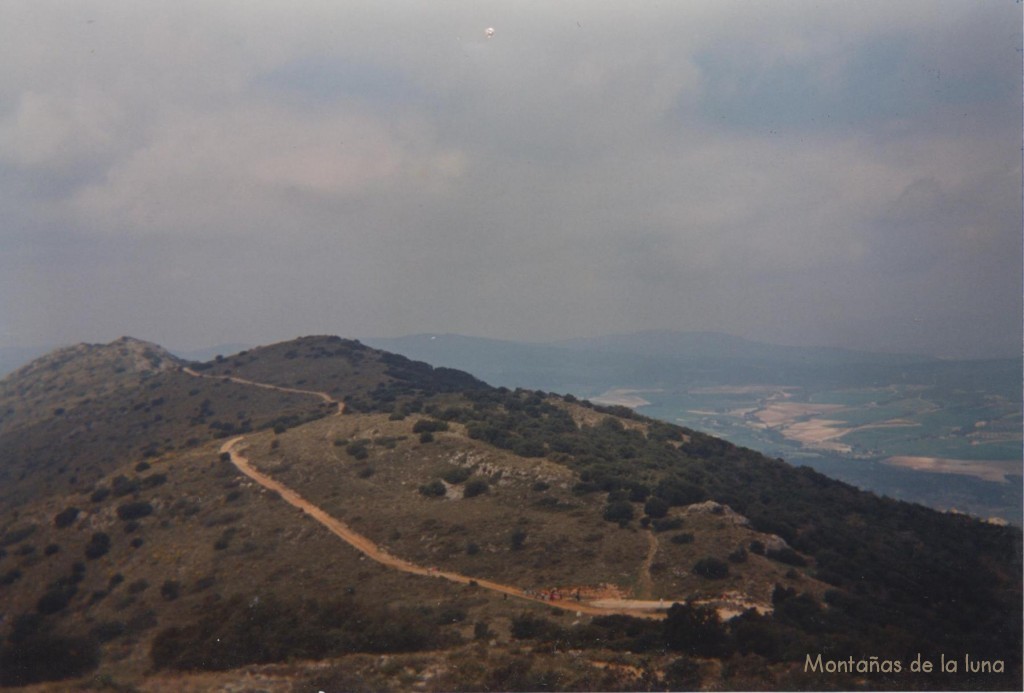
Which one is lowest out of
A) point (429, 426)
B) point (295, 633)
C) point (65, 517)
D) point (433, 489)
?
point (65, 517)

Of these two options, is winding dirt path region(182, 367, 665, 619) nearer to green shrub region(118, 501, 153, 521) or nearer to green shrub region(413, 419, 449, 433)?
green shrub region(118, 501, 153, 521)

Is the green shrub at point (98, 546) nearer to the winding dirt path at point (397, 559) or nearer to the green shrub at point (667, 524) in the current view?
the winding dirt path at point (397, 559)

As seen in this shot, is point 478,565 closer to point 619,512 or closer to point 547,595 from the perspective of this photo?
point 547,595

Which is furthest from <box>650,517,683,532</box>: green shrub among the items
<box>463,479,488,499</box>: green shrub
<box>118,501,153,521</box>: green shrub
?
<box>118,501,153,521</box>: green shrub

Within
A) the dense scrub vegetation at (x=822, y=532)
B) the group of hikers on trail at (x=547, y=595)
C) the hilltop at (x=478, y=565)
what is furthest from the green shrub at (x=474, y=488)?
the group of hikers on trail at (x=547, y=595)

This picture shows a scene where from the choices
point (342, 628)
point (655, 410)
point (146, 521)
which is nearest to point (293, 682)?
point (342, 628)

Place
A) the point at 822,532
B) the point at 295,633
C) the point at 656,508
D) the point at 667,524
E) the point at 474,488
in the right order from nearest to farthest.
A: 1. the point at 295,633
2. the point at 667,524
3. the point at 656,508
4. the point at 822,532
5. the point at 474,488

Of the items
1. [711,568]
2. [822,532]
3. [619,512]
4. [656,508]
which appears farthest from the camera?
[822,532]

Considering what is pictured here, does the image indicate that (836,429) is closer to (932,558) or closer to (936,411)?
(936,411)

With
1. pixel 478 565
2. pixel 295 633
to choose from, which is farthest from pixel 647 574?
pixel 295 633
